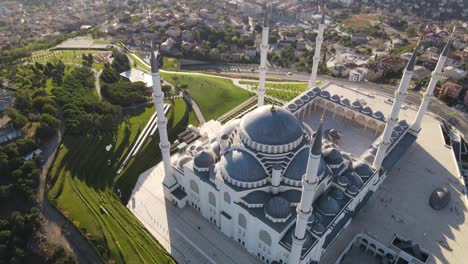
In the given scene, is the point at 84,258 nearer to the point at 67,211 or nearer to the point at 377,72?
the point at 67,211

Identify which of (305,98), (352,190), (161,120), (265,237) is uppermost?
(161,120)

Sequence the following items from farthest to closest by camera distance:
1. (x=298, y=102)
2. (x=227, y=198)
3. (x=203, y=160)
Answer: (x=298, y=102) < (x=203, y=160) < (x=227, y=198)

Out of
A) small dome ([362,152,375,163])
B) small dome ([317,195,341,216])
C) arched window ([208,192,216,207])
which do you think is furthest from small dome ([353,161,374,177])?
arched window ([208,192,216,207])

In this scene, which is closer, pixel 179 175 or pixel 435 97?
pixel 179 175

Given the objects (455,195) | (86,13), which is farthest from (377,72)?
(86,13)

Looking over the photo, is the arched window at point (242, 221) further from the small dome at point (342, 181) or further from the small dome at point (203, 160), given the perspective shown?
the small dome at point (342, 181)

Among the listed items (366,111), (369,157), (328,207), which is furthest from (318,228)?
(366,111)

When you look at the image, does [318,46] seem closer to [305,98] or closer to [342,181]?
[305,98]
